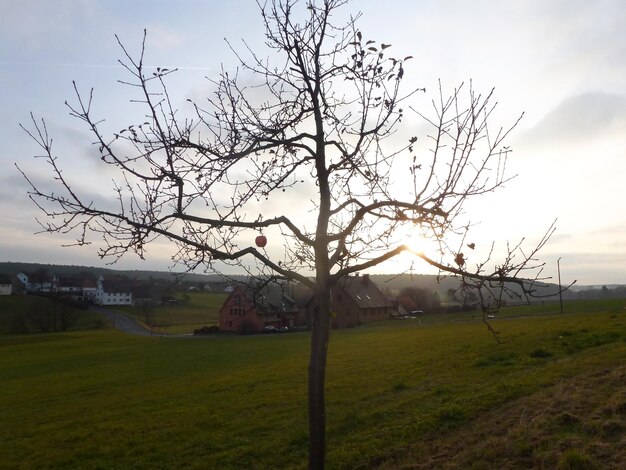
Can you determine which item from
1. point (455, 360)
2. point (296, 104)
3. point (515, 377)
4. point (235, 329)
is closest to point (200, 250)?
point (296, 104)

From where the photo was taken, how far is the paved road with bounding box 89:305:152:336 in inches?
3386

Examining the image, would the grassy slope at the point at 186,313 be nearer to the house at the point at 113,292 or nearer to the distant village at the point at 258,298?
the distant village at the point at 258,298

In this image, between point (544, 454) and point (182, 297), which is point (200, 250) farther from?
point (182, 297)

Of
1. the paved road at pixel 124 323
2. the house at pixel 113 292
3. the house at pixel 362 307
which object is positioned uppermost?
the house at pixel 113 292

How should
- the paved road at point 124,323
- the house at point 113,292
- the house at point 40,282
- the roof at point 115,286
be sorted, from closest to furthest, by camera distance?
the paved road at point 124,323
the house at point 40,282
the house at point 113,292
the roof at point 115,286

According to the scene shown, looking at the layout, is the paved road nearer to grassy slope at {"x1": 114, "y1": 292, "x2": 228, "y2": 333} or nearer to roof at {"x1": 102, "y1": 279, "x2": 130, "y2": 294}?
grassy slope at {"x1": 114, "y1": 292, "x2": 228, "y2": 333}

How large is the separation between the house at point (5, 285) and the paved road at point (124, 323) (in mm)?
29160

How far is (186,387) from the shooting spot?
934 inches

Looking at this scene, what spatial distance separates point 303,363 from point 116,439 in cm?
1490

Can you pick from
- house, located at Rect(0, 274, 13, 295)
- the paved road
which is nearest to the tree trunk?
the paved road

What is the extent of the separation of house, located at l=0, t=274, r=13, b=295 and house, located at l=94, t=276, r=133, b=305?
21.1 m

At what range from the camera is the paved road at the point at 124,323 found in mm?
86000

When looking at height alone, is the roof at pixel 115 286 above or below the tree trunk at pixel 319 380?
above

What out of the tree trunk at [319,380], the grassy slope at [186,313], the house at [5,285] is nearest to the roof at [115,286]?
the grassy slope at [186,313]
